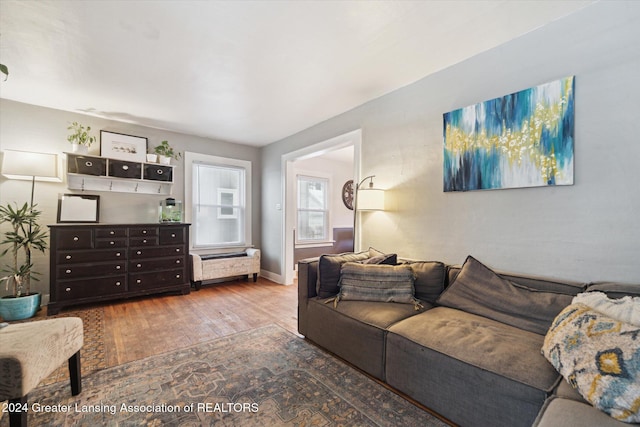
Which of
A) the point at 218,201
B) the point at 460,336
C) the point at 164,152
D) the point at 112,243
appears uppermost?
the point at 164,152

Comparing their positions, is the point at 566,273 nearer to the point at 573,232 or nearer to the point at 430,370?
the point at 573,232

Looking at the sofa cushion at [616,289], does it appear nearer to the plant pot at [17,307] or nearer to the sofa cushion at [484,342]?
the sofa cushion at [484,342]

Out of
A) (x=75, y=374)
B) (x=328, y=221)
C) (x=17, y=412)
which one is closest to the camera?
(x=17, y=412)

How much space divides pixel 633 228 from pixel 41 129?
576 centimetres

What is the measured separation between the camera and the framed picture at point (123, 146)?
12.3ft

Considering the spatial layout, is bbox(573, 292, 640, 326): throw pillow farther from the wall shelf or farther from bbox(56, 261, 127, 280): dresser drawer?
the wall shelf

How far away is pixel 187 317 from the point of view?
10.1ft

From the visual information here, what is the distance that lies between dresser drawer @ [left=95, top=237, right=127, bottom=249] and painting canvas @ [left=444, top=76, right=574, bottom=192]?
12.8 feet

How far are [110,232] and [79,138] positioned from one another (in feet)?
4.33

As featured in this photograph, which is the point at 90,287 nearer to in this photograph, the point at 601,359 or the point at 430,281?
the point at 430,281

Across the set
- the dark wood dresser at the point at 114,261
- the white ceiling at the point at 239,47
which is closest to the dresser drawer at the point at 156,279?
the dark wood dresser at the point at 114,261

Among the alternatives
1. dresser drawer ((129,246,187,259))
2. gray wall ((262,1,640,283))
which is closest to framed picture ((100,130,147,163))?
dresser drawer ((129,246,187,259))

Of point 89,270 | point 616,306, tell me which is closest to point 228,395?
point 616,306

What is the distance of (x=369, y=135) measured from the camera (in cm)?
318
